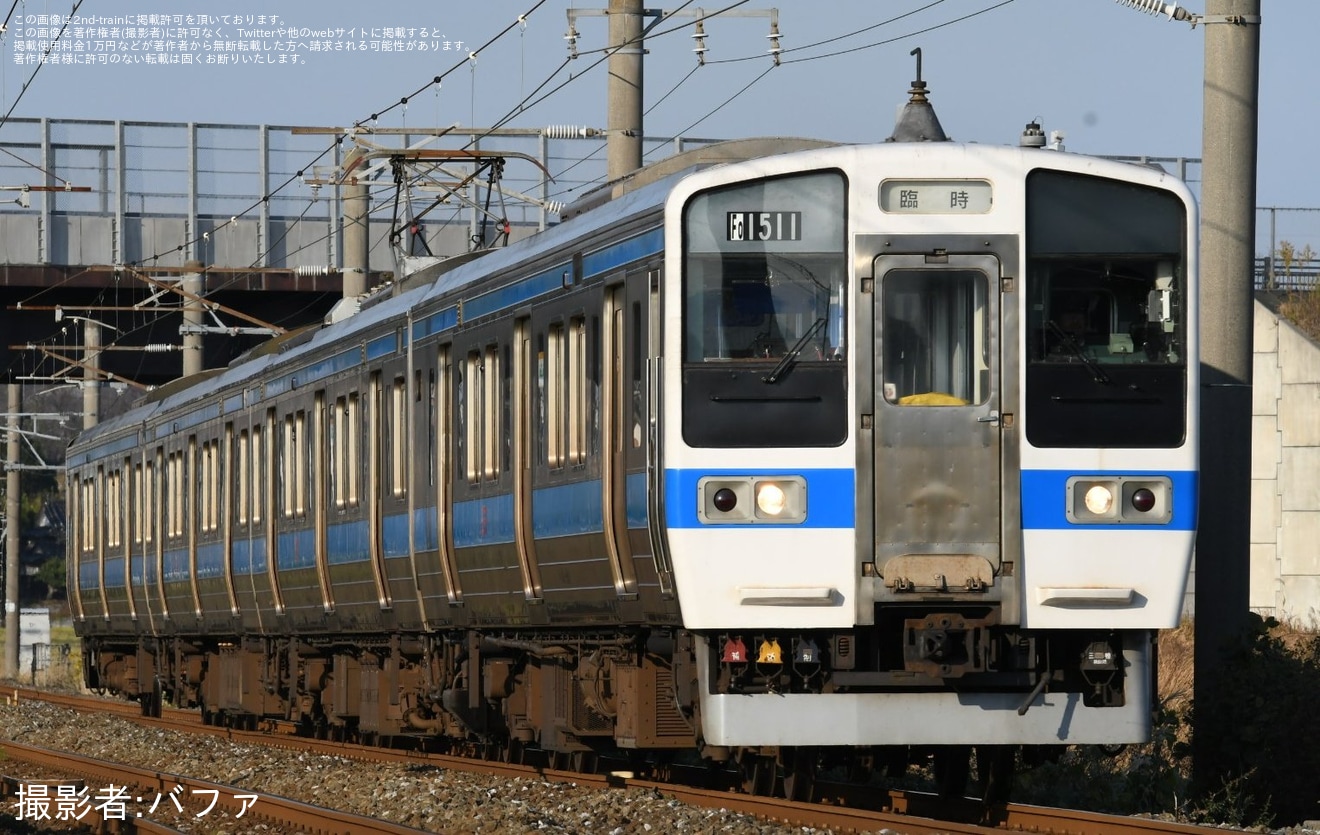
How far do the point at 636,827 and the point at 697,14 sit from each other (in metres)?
9.70

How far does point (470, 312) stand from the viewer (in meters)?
13.7

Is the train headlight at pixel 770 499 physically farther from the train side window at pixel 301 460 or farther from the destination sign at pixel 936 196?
the train side window at pixel 301 460

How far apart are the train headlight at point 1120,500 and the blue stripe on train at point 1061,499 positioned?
0.02 m

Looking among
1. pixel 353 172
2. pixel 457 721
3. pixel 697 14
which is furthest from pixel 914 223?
pixel 353 172

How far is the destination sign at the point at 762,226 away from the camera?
33.0ft

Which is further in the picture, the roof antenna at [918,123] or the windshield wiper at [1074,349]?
the roof antenna at [918,123]

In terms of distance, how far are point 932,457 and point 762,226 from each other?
1.28 meters

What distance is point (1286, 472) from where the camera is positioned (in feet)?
81.7

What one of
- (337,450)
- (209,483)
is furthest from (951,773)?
(209,483)

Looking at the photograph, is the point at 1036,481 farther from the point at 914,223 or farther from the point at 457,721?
the point at 457,721

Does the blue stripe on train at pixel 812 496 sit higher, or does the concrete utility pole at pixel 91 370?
the concrete utility pole at pixel 91 370

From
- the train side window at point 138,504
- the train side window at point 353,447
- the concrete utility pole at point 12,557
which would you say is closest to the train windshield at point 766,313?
the train side window at point 353,447

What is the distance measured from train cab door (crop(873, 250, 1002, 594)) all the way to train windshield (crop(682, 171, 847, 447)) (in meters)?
0.21

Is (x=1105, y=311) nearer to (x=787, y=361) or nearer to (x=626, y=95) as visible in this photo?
(x=787, y=361)
